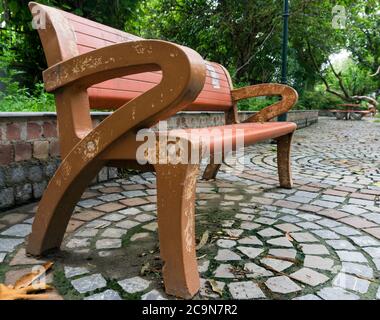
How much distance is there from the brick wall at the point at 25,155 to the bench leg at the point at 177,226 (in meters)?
1.38

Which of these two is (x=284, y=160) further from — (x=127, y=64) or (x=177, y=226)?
(x=127, y=64)

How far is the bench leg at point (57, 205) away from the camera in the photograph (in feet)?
4.81

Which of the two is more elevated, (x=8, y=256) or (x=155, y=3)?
(x=155, y=3)

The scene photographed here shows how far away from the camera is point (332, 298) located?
4.35 feet

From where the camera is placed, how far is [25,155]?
93.0 inches

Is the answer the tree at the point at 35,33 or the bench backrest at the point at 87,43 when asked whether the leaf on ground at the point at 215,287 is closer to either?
the bench backrest at the point at 87,43

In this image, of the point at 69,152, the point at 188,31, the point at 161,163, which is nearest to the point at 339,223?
the point at 161,163

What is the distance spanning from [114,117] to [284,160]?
191 cm

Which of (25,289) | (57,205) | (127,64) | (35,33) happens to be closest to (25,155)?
(57,205)

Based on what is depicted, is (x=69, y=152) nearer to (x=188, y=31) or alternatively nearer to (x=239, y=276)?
(x=239, y=276)

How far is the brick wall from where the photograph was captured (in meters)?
2.21

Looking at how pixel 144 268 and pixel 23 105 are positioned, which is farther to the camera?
pixel 23 105

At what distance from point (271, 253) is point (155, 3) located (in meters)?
8.49
